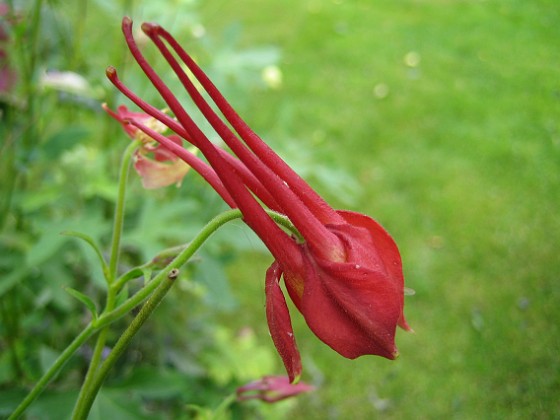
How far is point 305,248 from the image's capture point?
473 millimetres

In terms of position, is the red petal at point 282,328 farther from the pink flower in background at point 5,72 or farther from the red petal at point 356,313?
the pink flower in background at point 5,72

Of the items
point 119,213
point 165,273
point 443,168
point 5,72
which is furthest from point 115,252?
point 443,168

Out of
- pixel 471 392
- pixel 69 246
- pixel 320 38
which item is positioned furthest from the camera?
pixel 320 38

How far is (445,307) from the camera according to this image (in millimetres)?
1816

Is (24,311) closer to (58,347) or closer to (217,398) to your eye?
(58,347)

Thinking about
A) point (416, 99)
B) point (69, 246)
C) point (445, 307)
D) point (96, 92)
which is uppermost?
point (96, 92)

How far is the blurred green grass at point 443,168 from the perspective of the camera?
120 centimetres

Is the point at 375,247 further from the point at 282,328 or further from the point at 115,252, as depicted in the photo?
the point at 115,252

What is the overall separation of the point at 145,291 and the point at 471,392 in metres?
0.81

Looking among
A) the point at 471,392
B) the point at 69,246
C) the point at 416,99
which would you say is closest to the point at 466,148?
the point at 416,99

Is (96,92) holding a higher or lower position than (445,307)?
higher

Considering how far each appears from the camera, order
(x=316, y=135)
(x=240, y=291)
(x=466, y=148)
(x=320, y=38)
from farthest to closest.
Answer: (x=320, y=38), (x=316, y=135), (x=466, y=148), (x=240, y=291)

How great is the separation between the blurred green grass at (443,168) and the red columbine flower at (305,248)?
452 mm

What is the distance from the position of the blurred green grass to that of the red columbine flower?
0.45m
